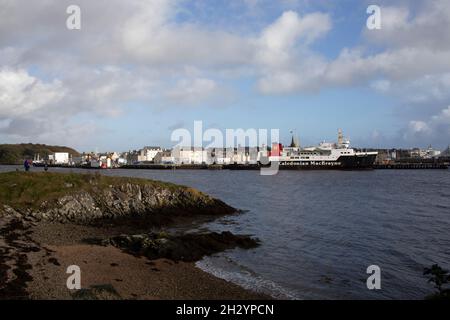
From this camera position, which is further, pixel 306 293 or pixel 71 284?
pixel 306 293

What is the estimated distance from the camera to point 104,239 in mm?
21109

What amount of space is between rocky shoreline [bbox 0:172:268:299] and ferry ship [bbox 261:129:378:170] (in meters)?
107

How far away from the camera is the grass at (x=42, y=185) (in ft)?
92.7

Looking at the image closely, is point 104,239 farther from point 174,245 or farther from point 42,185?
point 42,185

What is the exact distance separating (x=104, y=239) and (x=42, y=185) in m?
12.6

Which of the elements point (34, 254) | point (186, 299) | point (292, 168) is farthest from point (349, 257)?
point (292, 168)

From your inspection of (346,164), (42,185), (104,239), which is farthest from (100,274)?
(346,164)

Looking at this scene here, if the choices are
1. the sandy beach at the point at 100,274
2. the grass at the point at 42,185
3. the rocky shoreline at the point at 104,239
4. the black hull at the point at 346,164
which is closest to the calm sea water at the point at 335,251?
the sandy beach at the point at 100,274

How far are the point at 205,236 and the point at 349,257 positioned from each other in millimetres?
8467

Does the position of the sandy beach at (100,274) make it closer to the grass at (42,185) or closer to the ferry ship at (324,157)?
the grass at (42,185)

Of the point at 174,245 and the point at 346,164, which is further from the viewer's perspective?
the point at 346,164

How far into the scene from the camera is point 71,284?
13.1m
